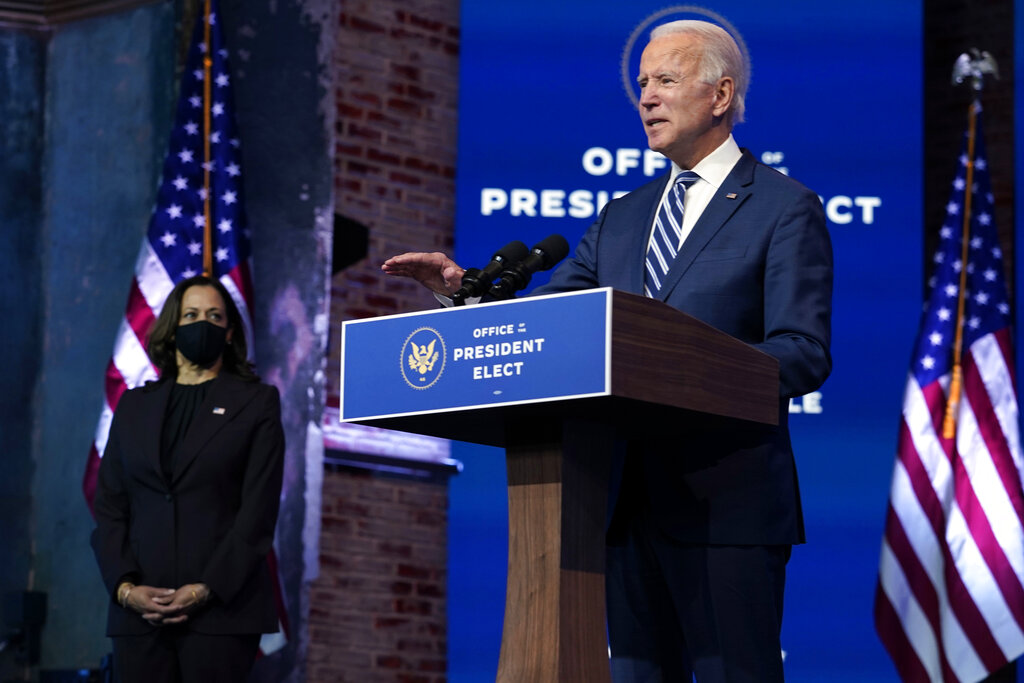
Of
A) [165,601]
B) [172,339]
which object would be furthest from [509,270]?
[172,339]

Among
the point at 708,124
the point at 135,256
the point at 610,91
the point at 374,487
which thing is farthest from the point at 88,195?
the point at 708,124

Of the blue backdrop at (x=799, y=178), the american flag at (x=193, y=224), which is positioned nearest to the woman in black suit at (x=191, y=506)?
the american flag at (x=193, y=224)

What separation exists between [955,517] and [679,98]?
3686mm

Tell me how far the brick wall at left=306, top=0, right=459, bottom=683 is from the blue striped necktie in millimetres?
3462

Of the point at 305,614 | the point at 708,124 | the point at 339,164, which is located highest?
the point at 339,164

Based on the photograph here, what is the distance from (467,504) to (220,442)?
5.38 ft

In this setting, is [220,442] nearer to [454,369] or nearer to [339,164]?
[339,164]

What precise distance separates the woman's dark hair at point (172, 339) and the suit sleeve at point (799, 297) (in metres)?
2.53

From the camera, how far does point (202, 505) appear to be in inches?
170

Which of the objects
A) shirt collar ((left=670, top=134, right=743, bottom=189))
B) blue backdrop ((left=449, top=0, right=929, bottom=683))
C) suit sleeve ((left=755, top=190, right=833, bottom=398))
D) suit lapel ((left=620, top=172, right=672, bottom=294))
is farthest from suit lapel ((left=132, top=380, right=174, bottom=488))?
suit sleeve ((left=755, top=190, right=833, bottom=398))

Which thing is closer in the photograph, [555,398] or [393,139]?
[555,398]

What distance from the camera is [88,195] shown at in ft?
20.7

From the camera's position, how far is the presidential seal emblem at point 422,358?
213 centimetres

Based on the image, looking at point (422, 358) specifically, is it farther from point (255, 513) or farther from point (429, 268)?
point (255, 513)
